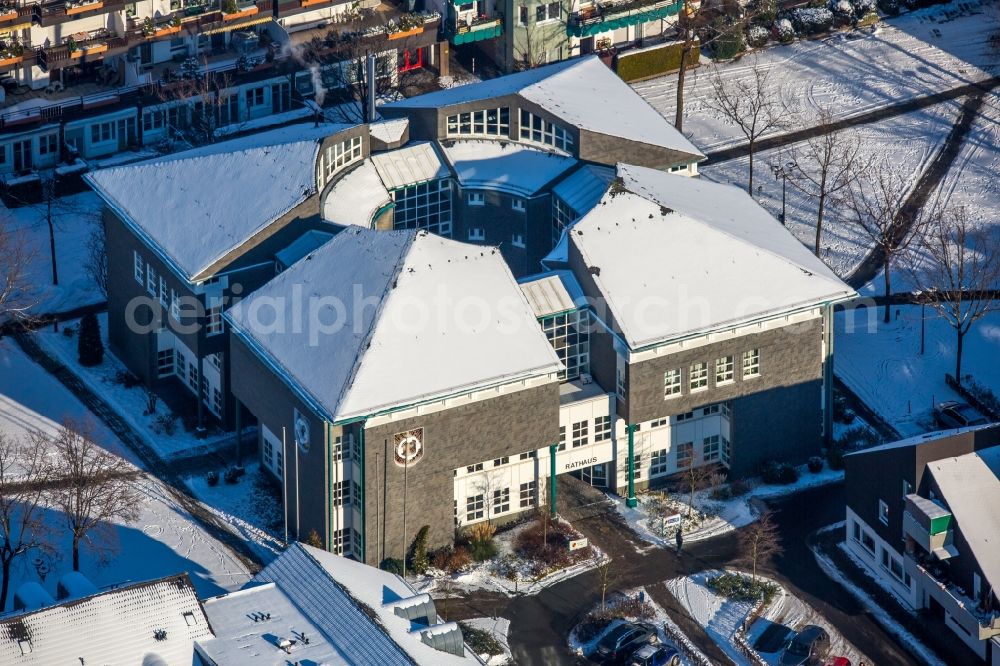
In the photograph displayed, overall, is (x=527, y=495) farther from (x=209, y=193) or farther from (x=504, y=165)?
(x=209, y=193)

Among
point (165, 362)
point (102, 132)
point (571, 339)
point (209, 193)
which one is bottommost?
point (165, 362)

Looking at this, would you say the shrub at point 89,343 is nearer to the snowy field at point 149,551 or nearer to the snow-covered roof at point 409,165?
the snowy field at point 149,551

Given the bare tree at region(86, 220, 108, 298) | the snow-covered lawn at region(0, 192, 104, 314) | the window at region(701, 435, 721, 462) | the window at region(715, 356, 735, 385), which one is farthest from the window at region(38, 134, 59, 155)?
the window at region(715, 356, 735, 385)

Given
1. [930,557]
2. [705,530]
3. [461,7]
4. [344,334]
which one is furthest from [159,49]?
[930,557]

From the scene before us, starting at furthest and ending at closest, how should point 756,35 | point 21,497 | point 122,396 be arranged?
point 756,35, point 122,396, point 21,497

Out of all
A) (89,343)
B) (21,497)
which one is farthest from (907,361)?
(21,497)

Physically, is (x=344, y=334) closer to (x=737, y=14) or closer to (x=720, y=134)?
(x=720, y=134)
